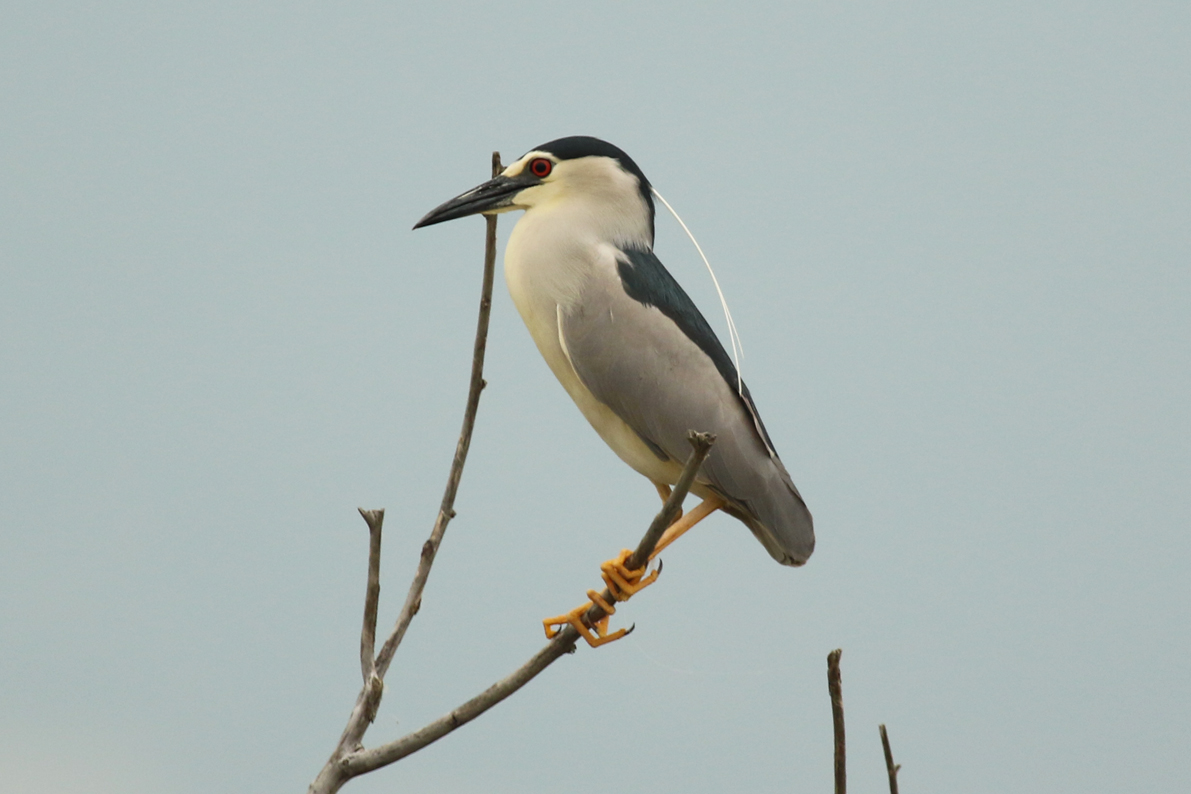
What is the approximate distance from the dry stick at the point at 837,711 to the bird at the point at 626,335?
65 cm

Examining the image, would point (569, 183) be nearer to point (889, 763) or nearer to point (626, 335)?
point (626, 335)

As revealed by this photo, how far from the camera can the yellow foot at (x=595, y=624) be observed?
191cm

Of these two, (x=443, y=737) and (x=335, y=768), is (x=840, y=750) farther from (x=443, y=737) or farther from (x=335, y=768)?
(x=335, y=768)

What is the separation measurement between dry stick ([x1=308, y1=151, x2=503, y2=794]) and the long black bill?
0.23 meters

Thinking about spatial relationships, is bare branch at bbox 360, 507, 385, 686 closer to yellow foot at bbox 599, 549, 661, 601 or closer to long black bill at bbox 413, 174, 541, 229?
yellow foot at bbox 599, 549, 661, 601

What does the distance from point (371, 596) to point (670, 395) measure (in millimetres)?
712

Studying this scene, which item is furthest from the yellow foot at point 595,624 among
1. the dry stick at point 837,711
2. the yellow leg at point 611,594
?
the dry stick at point 837,711

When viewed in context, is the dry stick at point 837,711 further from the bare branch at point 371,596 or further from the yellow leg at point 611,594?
the bare branch at point 371,596

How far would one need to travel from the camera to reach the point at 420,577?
1.93 m

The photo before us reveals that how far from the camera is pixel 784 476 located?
7.25 ft

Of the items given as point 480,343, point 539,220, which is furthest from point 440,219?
point 480,343

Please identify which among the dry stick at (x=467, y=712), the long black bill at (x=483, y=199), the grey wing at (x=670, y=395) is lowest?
the dry stick at (x=467, y=712)

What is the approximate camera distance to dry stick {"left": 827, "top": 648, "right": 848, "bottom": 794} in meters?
1.45

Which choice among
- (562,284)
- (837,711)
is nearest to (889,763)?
(837,711)
